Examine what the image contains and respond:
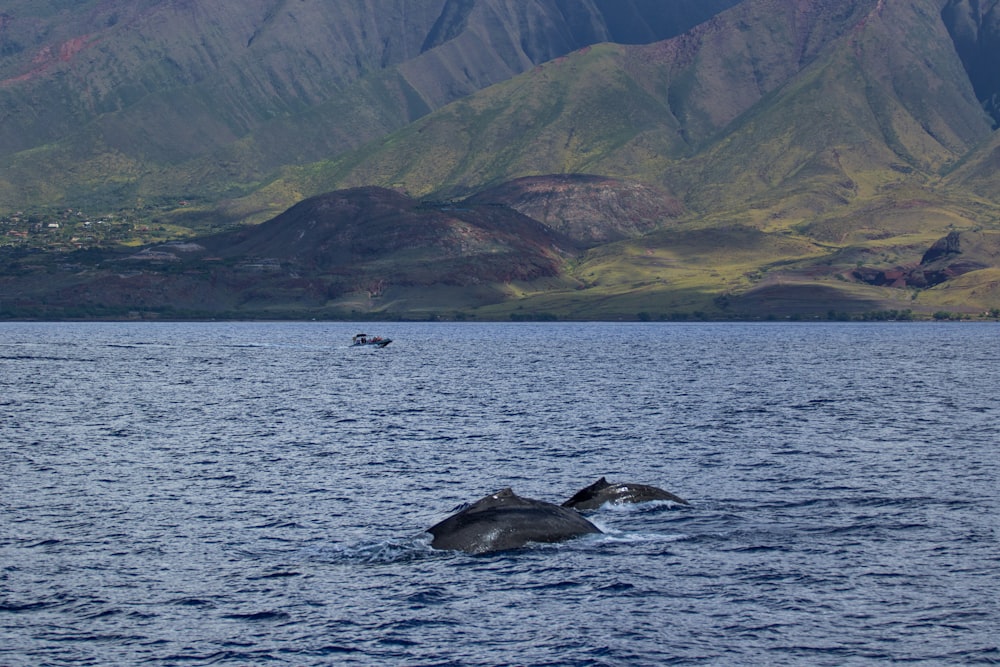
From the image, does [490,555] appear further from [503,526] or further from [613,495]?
[613,495]

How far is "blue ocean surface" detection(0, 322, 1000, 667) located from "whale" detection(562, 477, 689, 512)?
1.29 metres

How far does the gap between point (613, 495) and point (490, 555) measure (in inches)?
535

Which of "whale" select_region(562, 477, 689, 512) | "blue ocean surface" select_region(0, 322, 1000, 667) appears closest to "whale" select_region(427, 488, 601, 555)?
"blue ocean surface" select_region(0, 322, 1000, 667)

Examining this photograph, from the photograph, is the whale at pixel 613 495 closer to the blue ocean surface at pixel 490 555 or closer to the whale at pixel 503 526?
the blue ocean surface at pixel 490 555

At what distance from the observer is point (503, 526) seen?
60562mm

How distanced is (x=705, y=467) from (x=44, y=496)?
42.3 meters

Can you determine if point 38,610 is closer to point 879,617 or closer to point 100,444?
point 879,617

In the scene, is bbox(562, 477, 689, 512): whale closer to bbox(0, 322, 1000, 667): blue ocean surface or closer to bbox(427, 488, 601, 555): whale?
bbox(0, 322, 1000, 667): blue ocean surface

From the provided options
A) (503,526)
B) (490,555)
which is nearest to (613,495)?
(503,526)

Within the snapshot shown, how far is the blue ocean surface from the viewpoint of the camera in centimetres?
4622

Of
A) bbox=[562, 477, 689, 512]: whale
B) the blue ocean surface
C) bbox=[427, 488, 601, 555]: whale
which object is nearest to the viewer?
the blue ocean surface

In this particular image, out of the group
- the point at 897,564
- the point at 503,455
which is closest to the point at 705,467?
the point at 503,455

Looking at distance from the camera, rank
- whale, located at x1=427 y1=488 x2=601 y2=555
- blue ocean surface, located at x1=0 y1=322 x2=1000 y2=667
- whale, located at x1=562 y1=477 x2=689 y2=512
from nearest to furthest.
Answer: blue ocean surface, located at x1=0 y1=322 x2=1000 y2=667 → whale, located at x1=427 y1=488 x2=601 y2=555 → whale, located at x1=562 y1=477 x2=689 y2=512

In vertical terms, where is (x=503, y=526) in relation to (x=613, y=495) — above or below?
Result: above
